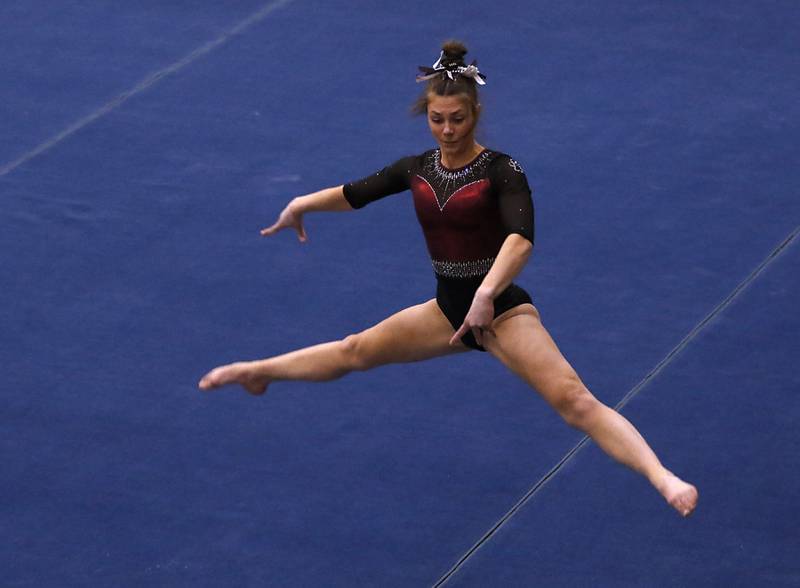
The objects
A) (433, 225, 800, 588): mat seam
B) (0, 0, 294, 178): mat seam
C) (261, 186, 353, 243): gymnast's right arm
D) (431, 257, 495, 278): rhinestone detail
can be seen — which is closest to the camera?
(431, 257, 495, 278): rhinestone detail

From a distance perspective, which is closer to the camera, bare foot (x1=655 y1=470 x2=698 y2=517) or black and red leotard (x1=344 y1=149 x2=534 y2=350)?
bare foot (x1=655 y1=470 x2=698 y2=517)

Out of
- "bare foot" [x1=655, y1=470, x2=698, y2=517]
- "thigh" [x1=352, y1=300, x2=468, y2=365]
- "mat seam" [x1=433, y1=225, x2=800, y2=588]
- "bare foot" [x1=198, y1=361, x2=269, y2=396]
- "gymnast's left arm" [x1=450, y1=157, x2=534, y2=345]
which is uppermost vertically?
"gymnast's left arm" [x1=450, y1=157, x2=534, y2=345]

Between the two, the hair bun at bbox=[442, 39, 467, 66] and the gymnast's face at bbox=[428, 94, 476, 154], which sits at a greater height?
the hair bun at bbox=[442, 39, 467, 66]

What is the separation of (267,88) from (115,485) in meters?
3.09

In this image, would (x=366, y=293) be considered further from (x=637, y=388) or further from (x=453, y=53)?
(x=453, y=53)

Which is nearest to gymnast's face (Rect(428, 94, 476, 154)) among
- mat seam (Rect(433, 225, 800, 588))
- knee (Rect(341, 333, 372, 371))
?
knee (Rect(341, 333, 372, 371))

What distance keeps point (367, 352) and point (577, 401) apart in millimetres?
701

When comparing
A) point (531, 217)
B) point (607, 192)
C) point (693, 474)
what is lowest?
point (693, 474)

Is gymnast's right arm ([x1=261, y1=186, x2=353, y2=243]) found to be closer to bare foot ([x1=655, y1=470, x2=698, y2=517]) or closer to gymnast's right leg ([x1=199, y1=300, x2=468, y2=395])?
gymnast's right leg ([x1=199, y1=300, x2=468, y2=395])

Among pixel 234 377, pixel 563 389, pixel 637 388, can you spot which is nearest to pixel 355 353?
pixel 234 377

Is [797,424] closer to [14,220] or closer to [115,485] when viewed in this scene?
[115,485]

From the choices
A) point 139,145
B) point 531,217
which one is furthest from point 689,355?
point 139,145

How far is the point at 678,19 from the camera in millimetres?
8555

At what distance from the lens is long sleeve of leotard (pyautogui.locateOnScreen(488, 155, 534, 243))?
437 cm
